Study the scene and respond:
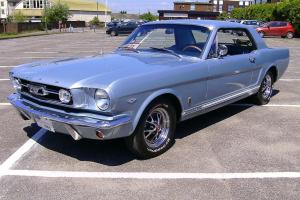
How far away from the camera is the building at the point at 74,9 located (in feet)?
371

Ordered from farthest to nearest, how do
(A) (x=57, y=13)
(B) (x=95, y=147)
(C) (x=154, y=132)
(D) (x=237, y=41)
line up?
1. (A) (x=57, y=13)
2. (D) (x=237, y=41)
3. (B) (x=95, y=147)
4. (C) (x=154, y=132)

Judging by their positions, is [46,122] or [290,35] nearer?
[46,122]

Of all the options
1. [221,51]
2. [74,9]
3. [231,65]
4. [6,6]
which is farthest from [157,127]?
[6,6]

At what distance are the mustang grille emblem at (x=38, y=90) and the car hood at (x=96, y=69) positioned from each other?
9 cm

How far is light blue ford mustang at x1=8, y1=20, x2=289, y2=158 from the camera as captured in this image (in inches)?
172

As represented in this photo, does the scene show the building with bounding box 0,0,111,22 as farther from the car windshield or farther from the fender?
the fender

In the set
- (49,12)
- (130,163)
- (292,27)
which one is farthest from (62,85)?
(49,12)

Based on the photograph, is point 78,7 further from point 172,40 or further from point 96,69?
point 96,69

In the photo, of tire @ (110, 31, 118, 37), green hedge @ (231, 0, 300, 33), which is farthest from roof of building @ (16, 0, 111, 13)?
tire @ (110, 31, 118, 37)

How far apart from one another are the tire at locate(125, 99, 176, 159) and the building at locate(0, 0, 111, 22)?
105 metres

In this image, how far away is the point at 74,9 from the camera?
120m

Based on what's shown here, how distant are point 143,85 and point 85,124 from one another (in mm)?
772

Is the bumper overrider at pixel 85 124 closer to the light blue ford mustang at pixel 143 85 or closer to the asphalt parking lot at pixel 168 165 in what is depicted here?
the light blue ford mustang at pixel 143 85

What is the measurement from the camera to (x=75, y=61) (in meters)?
5.39
